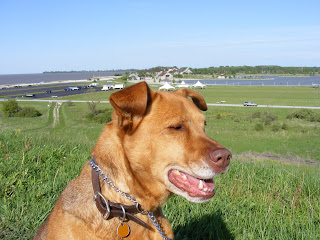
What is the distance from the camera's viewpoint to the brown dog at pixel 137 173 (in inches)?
100.0

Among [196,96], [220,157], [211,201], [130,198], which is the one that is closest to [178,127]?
[220,157]

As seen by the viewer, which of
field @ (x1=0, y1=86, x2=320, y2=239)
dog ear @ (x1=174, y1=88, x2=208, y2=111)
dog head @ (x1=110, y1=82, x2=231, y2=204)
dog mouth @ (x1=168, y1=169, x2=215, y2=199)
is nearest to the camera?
dog head @ (x1=110, y1=82, x2=231, y2=204)

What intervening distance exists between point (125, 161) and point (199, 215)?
2536mm

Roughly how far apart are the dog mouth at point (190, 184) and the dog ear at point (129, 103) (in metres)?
0.58

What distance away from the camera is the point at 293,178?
6.57m

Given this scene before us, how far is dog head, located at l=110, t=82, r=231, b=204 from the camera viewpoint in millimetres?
2566

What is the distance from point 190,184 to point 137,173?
0.48 metres

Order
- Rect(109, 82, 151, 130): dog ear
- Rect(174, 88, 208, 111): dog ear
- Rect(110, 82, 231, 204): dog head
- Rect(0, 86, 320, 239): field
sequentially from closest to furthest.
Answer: Rect(109, 82, 151, 130): dog ear < Rect(110, 82, 231, 204): dog head < Rect(174, 88, 208, 111): dog ear < Rect(0, 86, 320, 239): field

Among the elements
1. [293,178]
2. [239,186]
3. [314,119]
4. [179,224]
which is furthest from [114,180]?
[314,119]

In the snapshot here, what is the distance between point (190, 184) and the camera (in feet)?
8.82

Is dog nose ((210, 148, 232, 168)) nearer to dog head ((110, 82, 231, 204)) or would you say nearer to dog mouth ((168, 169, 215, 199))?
dog head ((110, 82, 231, 204))

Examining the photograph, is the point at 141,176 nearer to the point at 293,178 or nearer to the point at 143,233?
the point at 143,233

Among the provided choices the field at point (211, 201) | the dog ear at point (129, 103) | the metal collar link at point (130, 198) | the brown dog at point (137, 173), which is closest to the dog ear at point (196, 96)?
the brown dog at point (137, 173)

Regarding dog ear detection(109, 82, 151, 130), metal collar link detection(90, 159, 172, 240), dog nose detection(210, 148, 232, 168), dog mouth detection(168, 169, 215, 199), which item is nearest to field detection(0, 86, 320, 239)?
metal collar link detection(90, 159, 172, 240)
